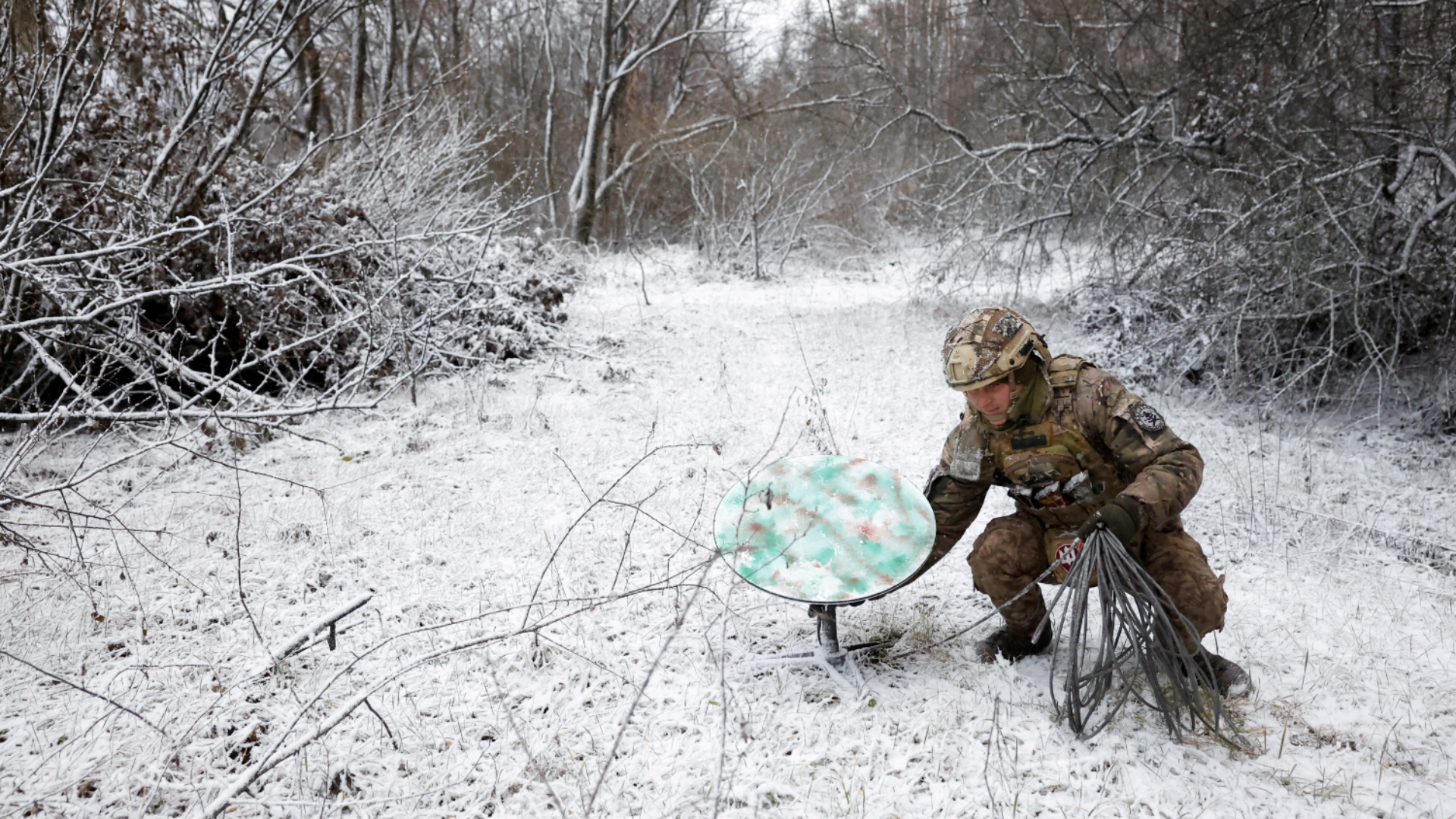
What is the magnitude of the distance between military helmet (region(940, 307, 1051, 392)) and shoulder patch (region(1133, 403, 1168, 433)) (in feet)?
1.17

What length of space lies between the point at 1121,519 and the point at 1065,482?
0.43 m

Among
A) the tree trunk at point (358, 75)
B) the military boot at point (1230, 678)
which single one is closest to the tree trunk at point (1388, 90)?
the military boot at point (1230, 678)

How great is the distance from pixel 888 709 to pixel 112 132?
22.0 feet

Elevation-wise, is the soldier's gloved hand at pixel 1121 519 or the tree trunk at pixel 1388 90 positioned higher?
the tree trunk at pixel 1388 90

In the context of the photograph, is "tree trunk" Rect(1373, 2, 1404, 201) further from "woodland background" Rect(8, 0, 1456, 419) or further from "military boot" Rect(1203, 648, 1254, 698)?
"military boot" Rect(1203, 648, 1254, 698)

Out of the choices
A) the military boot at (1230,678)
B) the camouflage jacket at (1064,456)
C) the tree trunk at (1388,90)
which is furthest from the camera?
the tree trunk at (1388,90)

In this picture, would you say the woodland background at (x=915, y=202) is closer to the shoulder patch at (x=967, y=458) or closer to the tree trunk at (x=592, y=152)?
the shoulder patch at (x=967, y=458)

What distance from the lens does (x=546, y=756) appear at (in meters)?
2.30

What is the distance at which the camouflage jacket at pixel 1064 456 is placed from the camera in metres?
2.39

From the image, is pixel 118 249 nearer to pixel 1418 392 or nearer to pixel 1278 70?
pixel 1278 70

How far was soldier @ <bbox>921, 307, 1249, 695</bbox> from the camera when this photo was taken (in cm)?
235

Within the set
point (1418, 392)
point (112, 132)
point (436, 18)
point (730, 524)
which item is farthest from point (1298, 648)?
point (436, 18)

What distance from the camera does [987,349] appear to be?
2420mm

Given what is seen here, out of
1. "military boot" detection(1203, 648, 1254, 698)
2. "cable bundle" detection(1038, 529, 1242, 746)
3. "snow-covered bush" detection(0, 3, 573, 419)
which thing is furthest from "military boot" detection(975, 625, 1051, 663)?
"snow-covered bush" detection(0, 3, 573, 419)
